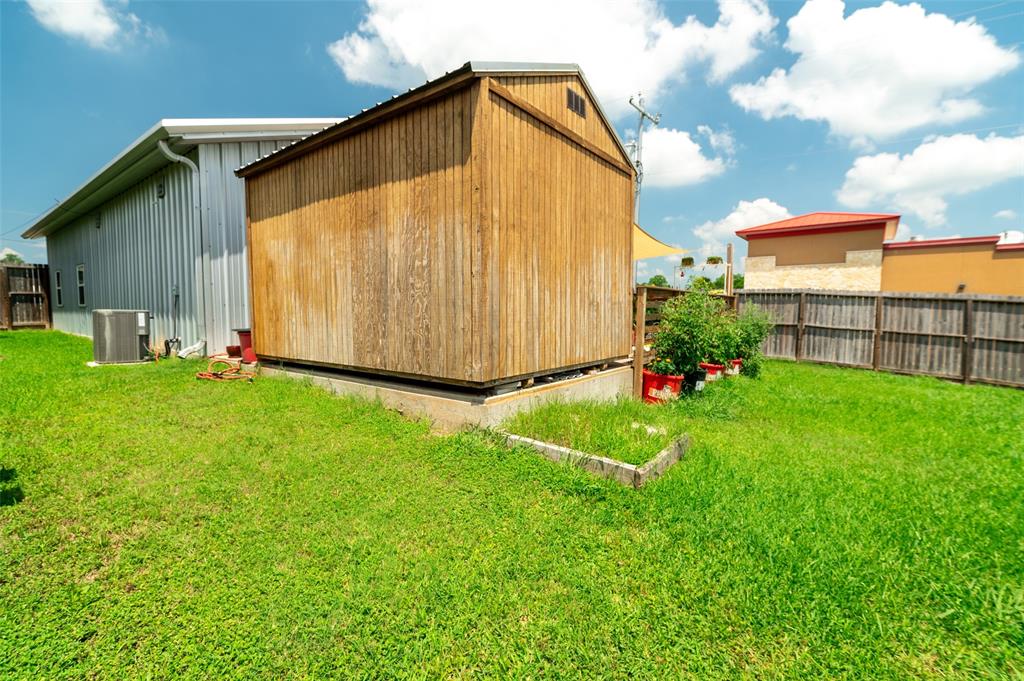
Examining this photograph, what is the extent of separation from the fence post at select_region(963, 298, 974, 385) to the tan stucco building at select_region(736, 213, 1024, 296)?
5881mm

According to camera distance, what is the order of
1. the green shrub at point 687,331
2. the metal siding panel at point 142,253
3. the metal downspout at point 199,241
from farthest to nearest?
the metal siding panel at point 142,253, the metal downspout at point 199,241, the green shrub at point 687,331

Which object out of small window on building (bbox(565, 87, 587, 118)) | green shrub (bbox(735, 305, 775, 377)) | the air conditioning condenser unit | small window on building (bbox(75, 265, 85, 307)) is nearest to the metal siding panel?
small window on building (bbox(75, 265, 85, 307))

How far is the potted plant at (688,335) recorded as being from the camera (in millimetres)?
6621

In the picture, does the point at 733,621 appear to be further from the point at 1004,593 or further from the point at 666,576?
the point at 1004,593

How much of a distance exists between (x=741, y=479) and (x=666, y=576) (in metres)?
1.59

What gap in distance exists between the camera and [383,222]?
4746 mm

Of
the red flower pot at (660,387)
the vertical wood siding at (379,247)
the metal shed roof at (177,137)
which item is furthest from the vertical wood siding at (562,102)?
the metal shed roof at (177,137)

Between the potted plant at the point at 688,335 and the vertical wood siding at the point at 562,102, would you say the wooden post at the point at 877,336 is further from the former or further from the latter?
the vertical wood siding at the point at 562,102

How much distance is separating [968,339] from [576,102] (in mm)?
8893

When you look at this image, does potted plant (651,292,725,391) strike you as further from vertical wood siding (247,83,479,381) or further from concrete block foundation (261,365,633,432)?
vertical wood siding (247,83,479,381)

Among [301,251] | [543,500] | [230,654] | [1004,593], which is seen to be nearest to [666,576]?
[543,500]

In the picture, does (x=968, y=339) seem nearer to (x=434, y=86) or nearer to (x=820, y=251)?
(x=820, y=251)

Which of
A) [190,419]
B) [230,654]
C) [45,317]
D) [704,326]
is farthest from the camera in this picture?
[45,317]

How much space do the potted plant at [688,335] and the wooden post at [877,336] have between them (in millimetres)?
4711
